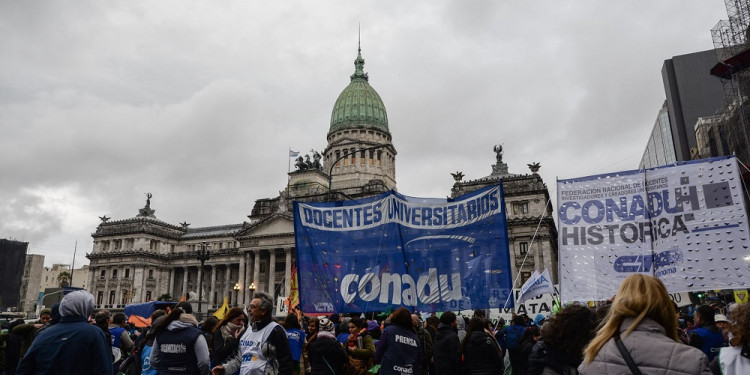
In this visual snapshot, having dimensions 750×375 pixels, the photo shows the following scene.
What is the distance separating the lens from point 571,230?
1078 cm

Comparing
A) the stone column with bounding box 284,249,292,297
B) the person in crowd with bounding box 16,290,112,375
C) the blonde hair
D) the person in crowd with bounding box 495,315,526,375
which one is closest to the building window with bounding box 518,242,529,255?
the stone column with bounding box 284,249,292,297

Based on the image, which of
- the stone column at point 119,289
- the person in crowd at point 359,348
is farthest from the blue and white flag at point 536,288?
the stone column at point 119,289

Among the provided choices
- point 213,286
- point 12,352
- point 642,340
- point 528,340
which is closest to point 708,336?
point 528,340

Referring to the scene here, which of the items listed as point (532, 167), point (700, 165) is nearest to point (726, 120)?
point (532, 167)

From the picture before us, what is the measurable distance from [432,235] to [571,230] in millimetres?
3108

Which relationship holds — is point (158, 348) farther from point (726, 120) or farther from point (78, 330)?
point (726, 120)

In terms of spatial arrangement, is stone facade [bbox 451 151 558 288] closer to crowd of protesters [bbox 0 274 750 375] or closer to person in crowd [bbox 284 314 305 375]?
crowd of protesters [bbox 0 274 750 375]

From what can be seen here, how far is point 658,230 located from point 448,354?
4.89 m

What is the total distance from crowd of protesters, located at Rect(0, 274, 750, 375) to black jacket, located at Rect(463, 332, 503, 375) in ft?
0.06

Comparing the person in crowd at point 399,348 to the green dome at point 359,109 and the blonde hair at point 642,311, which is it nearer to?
the blonde hair at point 642,311

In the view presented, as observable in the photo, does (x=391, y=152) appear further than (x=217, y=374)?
Yes

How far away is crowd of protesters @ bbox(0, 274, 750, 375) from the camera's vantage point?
3.51 meters

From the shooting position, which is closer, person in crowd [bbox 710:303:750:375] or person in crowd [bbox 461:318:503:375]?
person in crowd [bbox 710:303:750:375]

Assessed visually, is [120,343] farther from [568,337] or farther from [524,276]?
[524,276]
